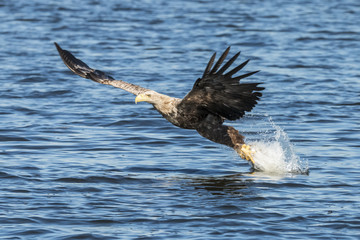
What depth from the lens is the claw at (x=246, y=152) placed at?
9.24 metres

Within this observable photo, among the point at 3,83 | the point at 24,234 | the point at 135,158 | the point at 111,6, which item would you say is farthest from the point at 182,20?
the point at 24,234

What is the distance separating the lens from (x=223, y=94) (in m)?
8.62

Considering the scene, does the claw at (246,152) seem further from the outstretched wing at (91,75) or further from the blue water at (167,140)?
the outstretched wing at (91,75)

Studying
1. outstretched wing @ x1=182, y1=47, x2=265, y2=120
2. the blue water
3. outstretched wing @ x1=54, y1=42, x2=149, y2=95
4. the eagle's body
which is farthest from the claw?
outstretched wing @ x1=54, y1=42, x2=149, y2=95

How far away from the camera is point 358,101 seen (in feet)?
45.1

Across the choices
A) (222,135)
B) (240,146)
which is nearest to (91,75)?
(222,135)

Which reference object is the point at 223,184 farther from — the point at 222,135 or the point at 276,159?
the point at 276,159

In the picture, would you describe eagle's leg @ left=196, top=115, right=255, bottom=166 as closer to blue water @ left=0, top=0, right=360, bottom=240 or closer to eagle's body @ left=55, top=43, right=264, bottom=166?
→ eagle's body @ left=55, top=43, right=264, bottom=166

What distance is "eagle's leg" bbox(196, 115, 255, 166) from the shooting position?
9125mm

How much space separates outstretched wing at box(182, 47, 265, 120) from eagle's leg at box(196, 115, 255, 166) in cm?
15

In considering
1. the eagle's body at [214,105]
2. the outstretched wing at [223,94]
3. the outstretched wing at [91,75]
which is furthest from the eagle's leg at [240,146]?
the outstretched wing at [91,75]

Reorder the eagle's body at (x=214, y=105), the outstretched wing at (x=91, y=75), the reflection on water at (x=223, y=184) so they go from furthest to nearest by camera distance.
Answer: the outstretched wing at (x=91, y=75) < the reflection on water at (x=223, y=184) < the eagle's body at (x=214, y=105)

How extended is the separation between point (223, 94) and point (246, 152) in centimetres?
99

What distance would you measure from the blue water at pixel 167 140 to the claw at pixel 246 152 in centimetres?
23
